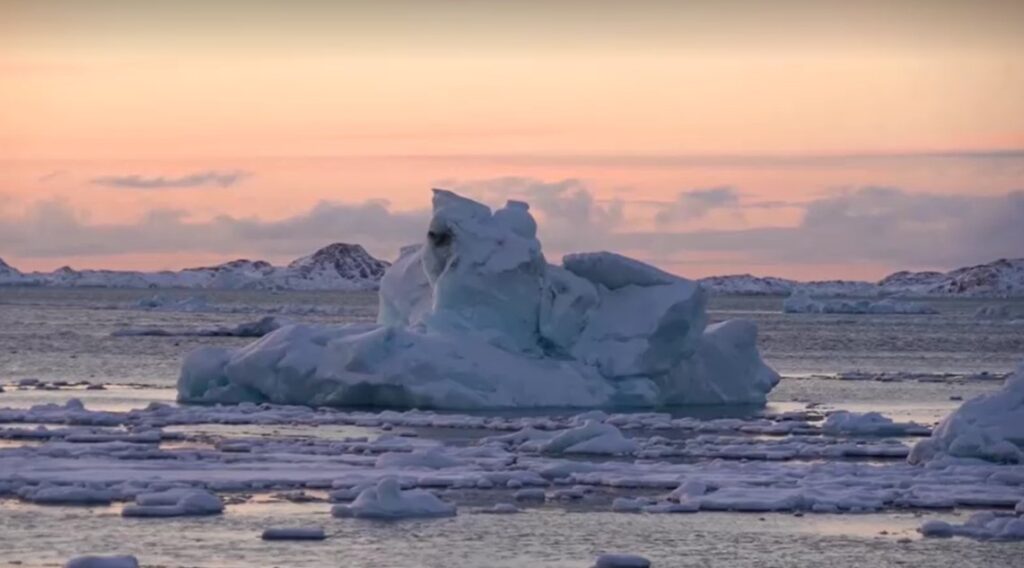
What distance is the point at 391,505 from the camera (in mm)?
15625

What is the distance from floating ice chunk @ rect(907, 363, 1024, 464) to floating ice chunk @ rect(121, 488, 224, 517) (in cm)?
833

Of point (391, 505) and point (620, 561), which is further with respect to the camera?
point (391, 505)

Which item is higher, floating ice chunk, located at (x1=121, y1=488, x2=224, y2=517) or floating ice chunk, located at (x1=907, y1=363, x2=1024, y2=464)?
floating ice chunk, located at (x1=907, y1=363, x2=1024, y2=464)

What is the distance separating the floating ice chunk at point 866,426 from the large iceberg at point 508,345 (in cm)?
388

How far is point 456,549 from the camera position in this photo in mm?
14188

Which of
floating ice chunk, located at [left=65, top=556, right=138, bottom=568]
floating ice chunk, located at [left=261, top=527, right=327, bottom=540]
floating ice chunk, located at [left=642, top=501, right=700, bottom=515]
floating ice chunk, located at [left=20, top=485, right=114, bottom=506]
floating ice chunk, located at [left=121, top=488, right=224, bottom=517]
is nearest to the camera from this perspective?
floating ice chunk, located at [left=65, top=556, right=138, bottom=568]

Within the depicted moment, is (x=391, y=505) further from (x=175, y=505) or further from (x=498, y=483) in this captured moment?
(x=498, y=483)

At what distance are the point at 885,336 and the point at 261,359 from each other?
4357cm

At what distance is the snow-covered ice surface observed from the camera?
46.4 feet

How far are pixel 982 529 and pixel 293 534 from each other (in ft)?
18.9

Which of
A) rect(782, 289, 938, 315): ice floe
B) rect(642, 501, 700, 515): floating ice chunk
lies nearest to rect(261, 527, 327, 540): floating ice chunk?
rect(642, 501, 700, 515): floating ice chunk

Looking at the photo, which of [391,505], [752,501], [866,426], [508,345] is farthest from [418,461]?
[508,345]

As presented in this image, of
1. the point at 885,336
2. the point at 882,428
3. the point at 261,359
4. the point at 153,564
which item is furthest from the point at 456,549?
the point at 885,336

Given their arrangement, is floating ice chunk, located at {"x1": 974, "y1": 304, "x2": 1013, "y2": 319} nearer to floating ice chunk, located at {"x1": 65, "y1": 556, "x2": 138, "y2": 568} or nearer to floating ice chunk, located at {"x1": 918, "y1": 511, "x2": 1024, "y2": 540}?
floating ice chunk, located at {"x1": 918, "y1": 511, "x2": 1024, "y2": 540}
